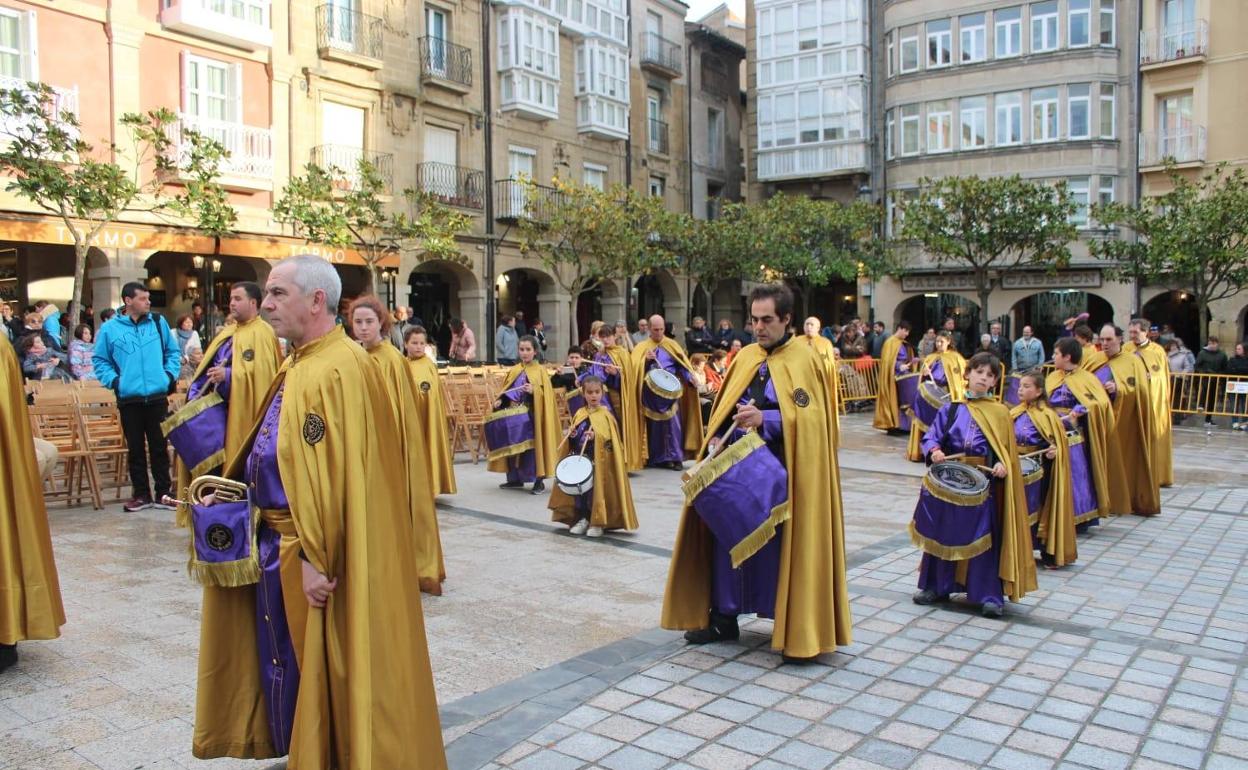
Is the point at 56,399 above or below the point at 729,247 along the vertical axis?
below

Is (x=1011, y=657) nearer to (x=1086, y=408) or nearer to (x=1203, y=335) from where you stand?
(x=1086, y=408)

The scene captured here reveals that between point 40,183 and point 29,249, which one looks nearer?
point 40,183

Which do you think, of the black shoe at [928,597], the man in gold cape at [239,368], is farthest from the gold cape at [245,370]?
the black shoe at [928,597]

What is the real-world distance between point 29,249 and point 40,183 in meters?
5.28

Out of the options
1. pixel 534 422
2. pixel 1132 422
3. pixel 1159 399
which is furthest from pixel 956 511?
pixel 1159 399

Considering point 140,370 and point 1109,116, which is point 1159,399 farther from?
point 1109,116

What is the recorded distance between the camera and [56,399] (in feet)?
32.2

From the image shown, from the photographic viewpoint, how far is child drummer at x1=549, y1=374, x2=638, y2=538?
8.81 metres

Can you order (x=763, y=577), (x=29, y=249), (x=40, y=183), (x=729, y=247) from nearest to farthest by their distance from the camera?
(x=763, y=577), (x=40, y=183), (x=29, y=249), (x=729, y=247)

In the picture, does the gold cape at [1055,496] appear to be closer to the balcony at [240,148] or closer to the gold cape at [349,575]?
the gold cape at [349,575]

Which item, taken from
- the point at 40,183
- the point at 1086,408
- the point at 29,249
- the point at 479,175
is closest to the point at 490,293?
the point at 479,175

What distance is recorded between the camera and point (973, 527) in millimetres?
6344

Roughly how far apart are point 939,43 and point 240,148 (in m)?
23.3

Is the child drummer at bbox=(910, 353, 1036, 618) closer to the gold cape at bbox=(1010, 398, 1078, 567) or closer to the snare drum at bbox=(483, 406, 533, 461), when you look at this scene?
the gold cape at bbox=(1010, 398, 1078, 567)
